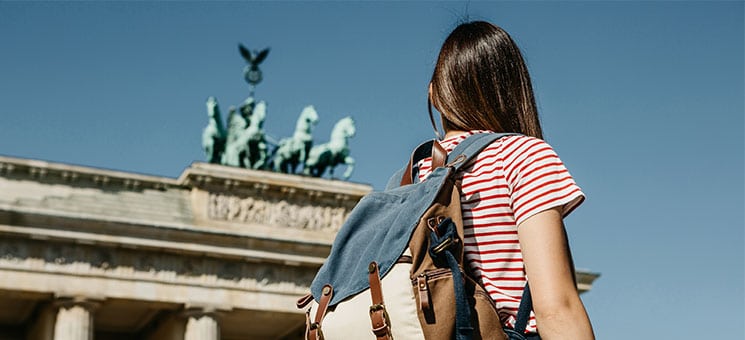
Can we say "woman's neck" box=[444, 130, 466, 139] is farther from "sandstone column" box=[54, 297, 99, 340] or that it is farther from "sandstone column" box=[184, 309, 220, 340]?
"sandstone column" box=[184, 309, 220, 340]

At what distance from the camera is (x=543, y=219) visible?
2.11 m

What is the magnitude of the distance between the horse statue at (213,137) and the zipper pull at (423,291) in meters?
25.9

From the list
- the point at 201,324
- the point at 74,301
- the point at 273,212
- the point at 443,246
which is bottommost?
the point at 443,246

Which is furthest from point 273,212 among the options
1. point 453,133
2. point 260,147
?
point 453,133

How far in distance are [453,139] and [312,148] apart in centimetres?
2593

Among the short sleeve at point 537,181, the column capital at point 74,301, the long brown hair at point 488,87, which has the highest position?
the column capital at point 74,301

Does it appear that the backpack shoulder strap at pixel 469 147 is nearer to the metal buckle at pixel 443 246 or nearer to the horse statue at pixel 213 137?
the metal buckle at pixel 443 246

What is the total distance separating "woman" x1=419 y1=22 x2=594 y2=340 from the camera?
80.9 inches

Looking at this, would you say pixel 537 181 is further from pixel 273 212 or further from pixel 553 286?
pixel 273 212

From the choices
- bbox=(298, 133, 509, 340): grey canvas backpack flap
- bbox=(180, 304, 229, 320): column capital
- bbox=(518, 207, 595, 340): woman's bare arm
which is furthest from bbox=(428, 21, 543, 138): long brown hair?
bbox=(180, 304, 229, 320): column capital

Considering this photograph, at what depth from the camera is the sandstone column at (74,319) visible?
23047mm

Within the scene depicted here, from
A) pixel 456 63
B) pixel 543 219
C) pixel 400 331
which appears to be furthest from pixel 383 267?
pixel 456 63

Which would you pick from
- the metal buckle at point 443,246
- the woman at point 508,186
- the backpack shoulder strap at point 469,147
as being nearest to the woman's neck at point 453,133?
the woman at point 508,186

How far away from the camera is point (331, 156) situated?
28.3m
